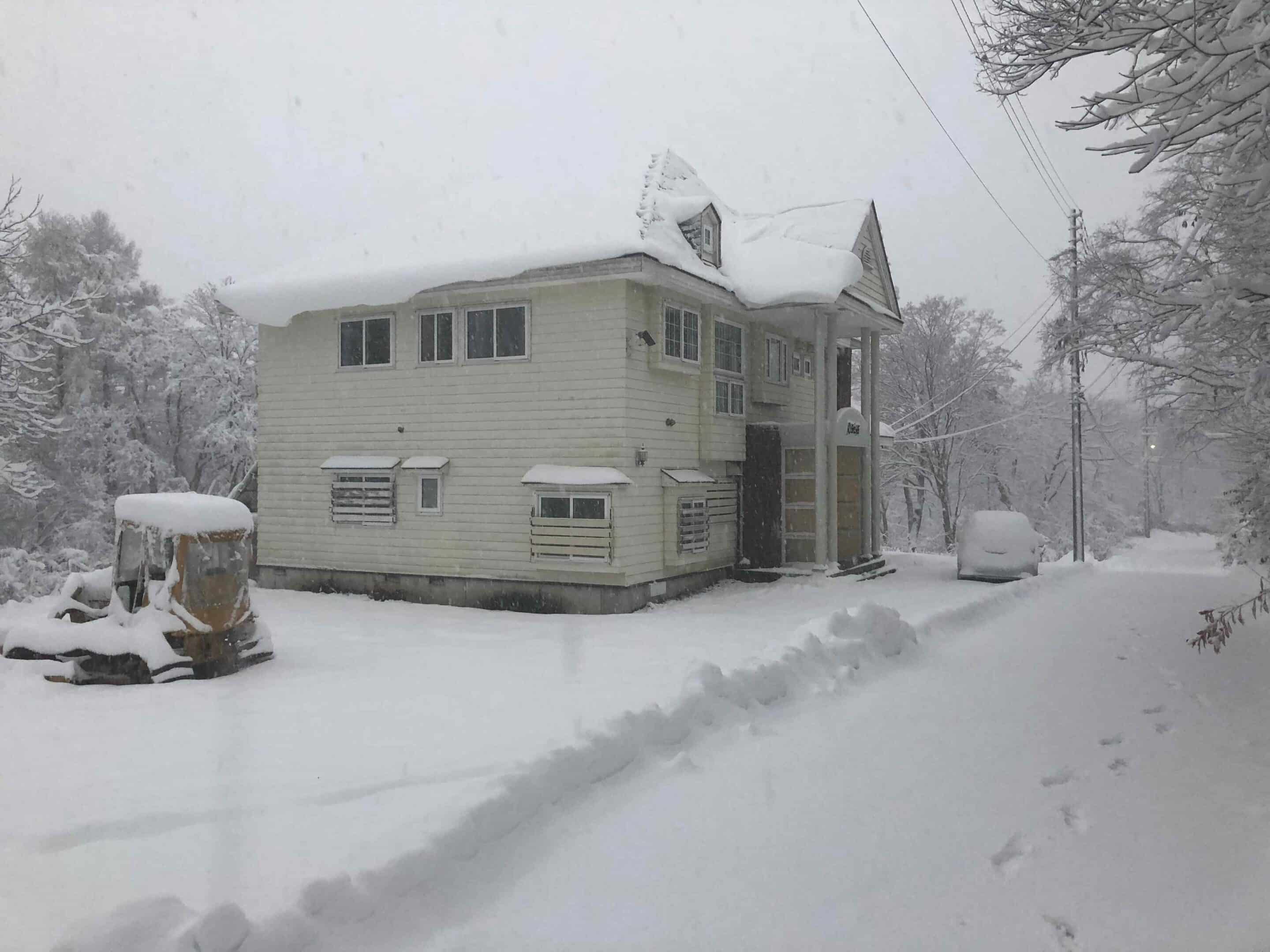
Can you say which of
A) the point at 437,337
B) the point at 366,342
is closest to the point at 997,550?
the point at 437,337

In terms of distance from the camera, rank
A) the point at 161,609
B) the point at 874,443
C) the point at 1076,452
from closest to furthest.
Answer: the point at 161,609 → the point at 874,443 → the point at 1076,452

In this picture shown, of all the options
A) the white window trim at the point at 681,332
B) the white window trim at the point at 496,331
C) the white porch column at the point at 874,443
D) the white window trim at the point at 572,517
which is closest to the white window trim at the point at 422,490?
the white window trim at the point at 572,517

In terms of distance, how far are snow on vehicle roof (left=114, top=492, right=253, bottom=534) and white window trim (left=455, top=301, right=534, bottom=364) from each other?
20.2 ft

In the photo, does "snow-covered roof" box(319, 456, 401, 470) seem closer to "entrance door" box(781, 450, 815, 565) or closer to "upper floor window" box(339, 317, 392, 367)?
"upper floor window" box(339, 317, 392, 367)

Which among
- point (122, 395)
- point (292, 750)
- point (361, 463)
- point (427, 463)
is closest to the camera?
point (292, 750)

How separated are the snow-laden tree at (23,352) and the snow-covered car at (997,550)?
20.1m

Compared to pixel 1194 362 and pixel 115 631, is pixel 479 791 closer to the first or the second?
pixel 115 631

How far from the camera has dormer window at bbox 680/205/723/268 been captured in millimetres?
16500

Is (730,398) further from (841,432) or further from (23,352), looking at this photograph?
(23,352)

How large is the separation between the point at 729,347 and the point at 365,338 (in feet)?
23.0

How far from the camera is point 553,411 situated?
1486cm

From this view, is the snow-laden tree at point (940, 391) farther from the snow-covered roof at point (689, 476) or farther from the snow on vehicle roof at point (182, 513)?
the snow on vehicle roof at point (182, 513)

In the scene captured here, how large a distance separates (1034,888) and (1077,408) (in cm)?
2498

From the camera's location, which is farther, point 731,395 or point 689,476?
point 731,395
